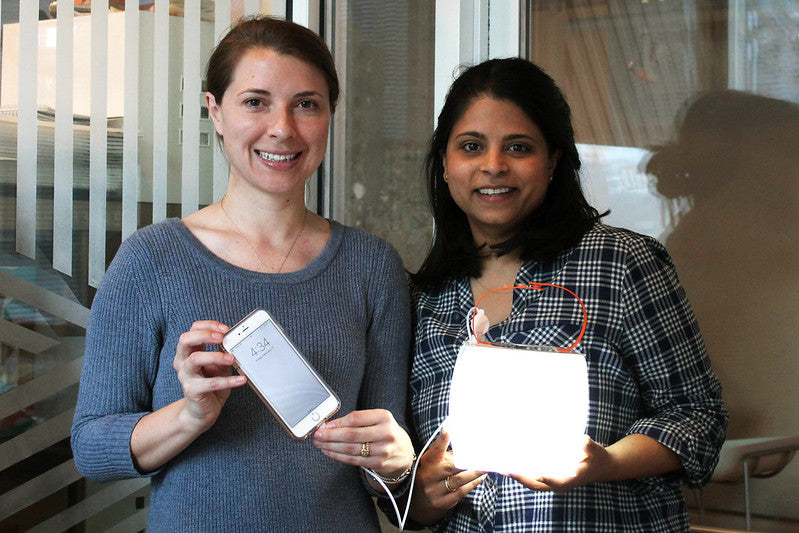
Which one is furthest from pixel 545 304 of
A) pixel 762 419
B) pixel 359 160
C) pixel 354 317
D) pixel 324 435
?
pixel 359 160

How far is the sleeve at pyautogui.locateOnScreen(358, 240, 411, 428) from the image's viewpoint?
1.63 metres

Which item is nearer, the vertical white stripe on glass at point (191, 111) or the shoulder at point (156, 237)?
the shoulder at point (156, 237)

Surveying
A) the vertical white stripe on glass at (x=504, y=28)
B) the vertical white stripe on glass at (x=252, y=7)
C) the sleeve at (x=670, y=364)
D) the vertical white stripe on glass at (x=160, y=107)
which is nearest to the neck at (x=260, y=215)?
the vertical white stripe on glass at (x=160, y=107)

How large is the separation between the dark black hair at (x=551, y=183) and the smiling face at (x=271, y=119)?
1.36ft

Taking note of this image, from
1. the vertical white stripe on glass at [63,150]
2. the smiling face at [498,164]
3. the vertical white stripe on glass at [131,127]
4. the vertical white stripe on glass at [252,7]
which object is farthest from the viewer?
the vertical white stripe on glass at [252,7]

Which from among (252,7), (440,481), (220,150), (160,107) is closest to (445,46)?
(252,7)

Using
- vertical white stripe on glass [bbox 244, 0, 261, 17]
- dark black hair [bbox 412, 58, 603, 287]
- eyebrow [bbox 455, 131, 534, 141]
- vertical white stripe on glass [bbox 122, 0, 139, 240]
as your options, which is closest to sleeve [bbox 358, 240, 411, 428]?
dark black hair [bbox 412, 58, 603, 287]

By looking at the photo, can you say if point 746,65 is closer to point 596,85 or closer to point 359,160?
point 596,85

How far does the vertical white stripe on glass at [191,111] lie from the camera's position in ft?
7.23

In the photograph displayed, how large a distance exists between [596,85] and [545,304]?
1045mm

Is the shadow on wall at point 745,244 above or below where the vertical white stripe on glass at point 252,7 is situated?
below

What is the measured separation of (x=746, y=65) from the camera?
85.5 inches

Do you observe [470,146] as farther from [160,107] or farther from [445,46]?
[445,46]

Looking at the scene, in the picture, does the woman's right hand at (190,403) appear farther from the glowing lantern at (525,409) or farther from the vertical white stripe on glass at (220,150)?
the vertical white stripe on glass at (220,150)
